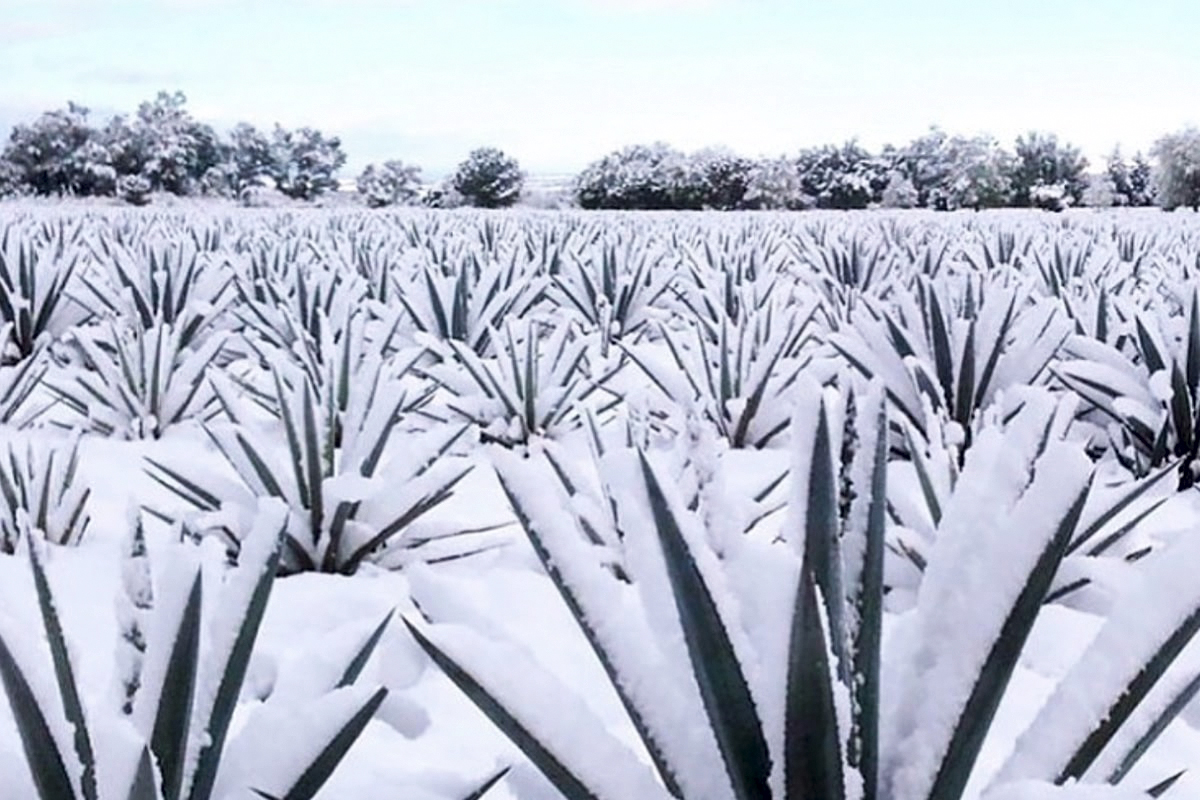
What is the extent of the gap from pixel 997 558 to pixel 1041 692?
102cm

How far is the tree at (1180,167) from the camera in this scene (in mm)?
31703

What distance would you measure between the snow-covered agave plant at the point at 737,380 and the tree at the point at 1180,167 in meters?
32.1

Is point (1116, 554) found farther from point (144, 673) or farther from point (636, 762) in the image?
point (144, 673)

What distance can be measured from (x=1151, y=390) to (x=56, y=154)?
49.5 metres

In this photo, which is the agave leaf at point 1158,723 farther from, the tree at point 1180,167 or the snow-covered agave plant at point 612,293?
the tree at point 1180,167

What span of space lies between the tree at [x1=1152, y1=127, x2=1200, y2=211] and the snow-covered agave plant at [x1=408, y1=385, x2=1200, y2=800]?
113 feet

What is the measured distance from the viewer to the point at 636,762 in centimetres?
75

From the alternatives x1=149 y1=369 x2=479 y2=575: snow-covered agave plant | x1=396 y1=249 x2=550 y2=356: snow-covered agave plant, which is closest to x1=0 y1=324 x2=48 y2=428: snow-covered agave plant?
x1=149 y1=369 x2=479 y2=575: snow-covered agave plant

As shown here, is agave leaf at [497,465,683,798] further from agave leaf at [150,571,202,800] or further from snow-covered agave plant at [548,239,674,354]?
snow-covered agave plant at [548,239,674,354]

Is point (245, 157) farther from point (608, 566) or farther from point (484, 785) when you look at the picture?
point (484, 785)

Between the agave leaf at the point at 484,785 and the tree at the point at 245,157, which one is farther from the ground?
the tree at the point at 245,157

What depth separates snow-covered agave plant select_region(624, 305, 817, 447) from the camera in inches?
126

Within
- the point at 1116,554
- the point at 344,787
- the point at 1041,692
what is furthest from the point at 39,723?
the point at 1116,554

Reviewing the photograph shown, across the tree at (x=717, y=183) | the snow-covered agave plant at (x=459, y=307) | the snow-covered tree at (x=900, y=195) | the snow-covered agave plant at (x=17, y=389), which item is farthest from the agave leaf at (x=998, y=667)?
the snow-covered tree at (x=900, y=195)
